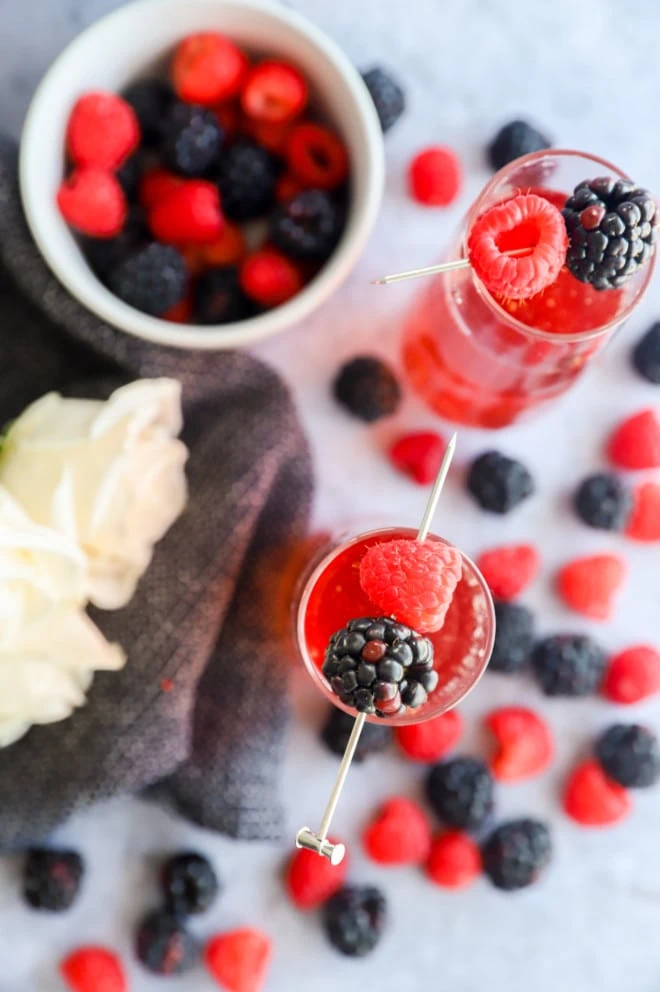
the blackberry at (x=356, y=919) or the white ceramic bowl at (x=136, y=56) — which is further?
the blackberry at (x=356, y=919)

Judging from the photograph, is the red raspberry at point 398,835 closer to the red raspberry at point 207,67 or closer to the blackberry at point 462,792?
the blackberry at point 462,792

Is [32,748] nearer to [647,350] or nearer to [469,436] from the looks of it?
[469,436]

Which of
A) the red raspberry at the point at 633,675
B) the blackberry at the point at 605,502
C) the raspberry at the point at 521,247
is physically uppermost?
the raspberry at the point at 521,247

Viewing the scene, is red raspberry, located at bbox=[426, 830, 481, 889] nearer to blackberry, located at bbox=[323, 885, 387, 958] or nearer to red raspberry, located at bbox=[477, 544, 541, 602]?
blackberry, located at bbox=[323, 885, 387, 958]

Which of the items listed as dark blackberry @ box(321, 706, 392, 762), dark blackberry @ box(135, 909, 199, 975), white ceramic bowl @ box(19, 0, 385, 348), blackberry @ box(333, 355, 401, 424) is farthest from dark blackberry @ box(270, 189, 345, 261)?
dark blackberry @ box(135, 909, 199, 975)

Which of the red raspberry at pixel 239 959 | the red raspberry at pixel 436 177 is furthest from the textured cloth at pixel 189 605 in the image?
the red raspberry at pixel 436 177

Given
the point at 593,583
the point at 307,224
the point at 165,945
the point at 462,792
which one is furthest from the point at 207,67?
the point at 165,945
